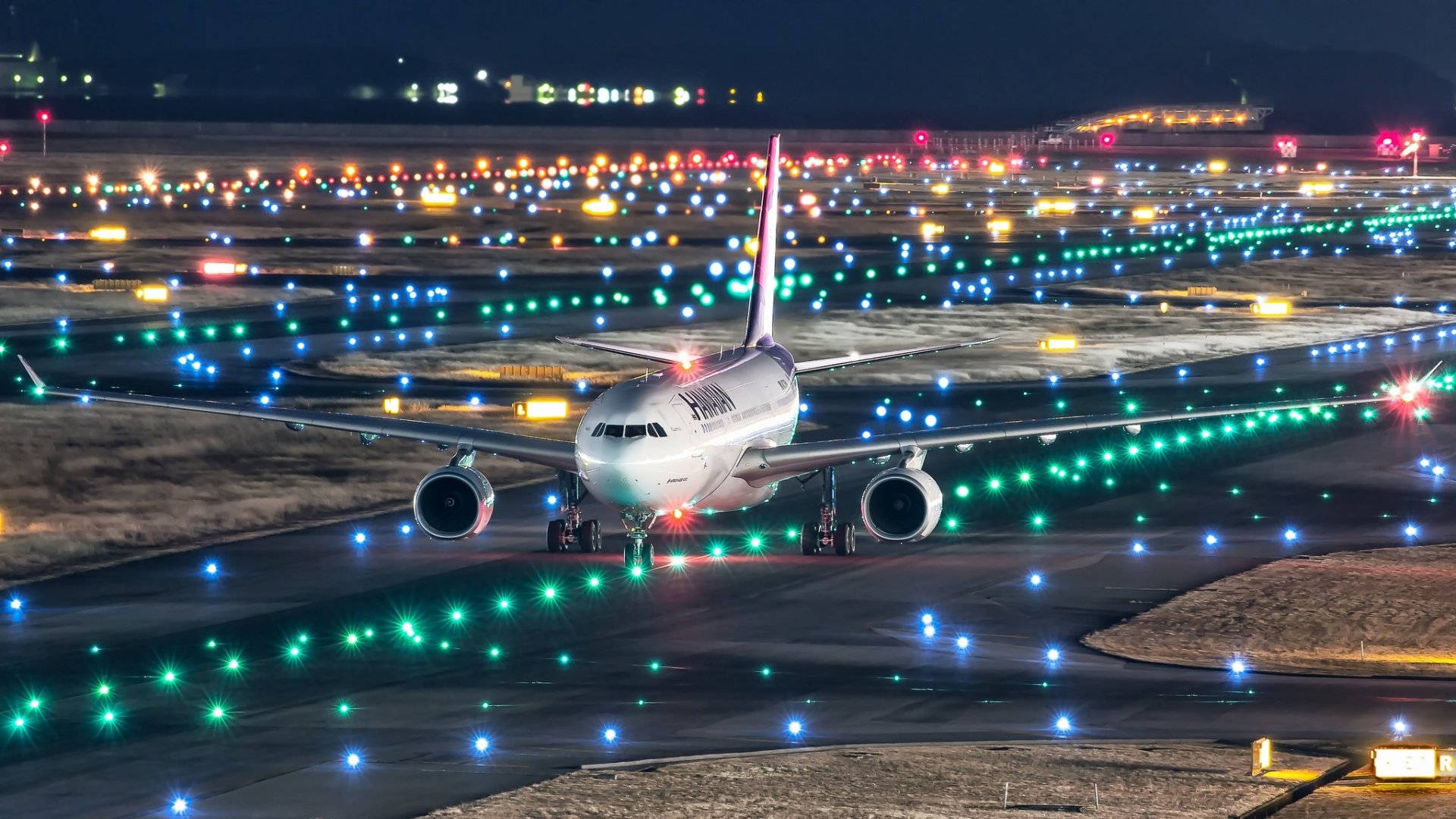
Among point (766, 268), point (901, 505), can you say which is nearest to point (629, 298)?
point (766, 268)

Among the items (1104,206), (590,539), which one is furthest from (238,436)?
(1104,206)

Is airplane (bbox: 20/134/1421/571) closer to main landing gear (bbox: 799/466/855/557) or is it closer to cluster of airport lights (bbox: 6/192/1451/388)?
main landing gear (bbox: 799/466/855/557)

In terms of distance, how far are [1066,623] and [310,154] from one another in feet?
553

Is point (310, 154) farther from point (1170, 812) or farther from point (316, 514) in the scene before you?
point (1170, 812)

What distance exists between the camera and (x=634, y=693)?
103 ft

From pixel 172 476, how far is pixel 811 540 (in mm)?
17134

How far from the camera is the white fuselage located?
37.1 metres

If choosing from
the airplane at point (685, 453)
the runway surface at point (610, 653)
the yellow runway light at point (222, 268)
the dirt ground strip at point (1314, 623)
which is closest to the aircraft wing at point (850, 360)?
the runway surface at point (610, 653)

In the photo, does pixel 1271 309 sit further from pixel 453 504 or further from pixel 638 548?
pixel 453 504

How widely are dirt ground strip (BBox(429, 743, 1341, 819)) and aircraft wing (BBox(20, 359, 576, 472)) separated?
12.5 m

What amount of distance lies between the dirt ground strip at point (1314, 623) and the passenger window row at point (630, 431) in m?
8.52

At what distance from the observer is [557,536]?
4166 centimetres

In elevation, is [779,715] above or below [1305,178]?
below

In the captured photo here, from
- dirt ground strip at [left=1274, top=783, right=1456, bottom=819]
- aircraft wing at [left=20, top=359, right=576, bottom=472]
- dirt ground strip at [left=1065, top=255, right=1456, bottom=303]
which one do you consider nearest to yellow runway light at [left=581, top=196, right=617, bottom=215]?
dirt ground strip at [left=1065, top=255, right=1456, bottom=303]
